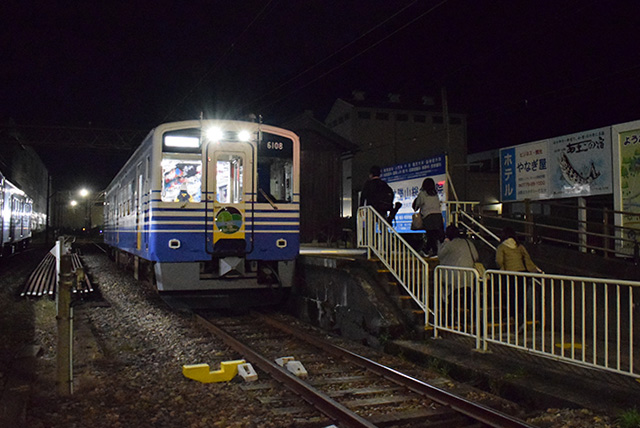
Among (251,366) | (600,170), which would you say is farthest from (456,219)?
(251,366)

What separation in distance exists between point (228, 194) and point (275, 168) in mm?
891

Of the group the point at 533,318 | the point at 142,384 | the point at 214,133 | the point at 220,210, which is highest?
the point at 214,133

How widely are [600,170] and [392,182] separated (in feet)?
20.0

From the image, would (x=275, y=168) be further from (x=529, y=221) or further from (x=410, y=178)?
(x=410, y=178)

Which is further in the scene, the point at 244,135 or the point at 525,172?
the point at 525,172

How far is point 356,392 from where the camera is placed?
5.09 metres

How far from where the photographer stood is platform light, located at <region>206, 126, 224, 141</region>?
342 inches

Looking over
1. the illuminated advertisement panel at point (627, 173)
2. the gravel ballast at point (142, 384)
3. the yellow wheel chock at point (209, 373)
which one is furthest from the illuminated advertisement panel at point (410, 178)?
the yellow wheel chock at point (209, 373)

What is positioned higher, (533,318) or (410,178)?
(410,178)

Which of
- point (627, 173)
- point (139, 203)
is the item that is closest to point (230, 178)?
point (139, 203)

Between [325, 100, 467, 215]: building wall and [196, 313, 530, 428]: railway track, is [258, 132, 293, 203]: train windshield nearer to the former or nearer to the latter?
[196, 313, 530, 428]: railway track

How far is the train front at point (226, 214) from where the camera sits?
8484 mm

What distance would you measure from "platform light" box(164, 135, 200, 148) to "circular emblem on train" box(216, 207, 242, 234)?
111cm

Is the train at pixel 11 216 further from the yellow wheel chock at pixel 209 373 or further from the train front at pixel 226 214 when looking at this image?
the yellow wheel chock at pixel 209 373
